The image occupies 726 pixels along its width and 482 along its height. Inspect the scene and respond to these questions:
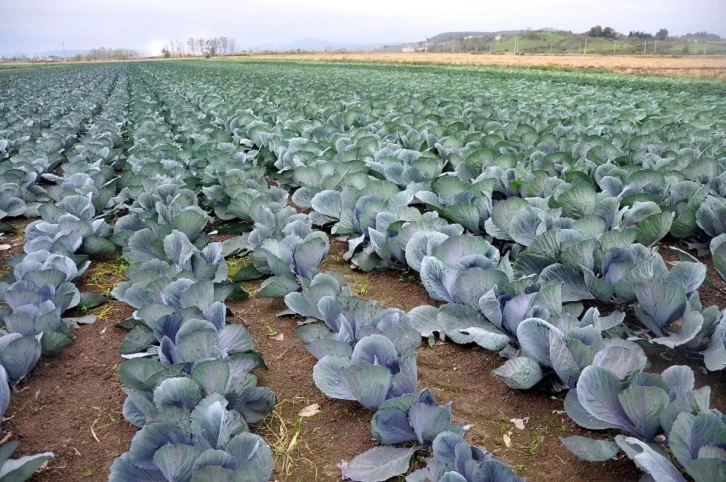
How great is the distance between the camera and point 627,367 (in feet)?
5.84

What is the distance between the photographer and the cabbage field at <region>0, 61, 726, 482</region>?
1.65m

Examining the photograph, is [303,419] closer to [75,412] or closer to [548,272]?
[75,412]

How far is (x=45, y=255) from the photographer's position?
9.49 feet

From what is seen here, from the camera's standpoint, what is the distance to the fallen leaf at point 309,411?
2039mm

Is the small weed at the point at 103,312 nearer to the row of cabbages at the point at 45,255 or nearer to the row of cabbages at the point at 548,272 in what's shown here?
the row of cabbages at the point at 45,255

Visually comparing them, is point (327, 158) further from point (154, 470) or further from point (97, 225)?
point (154, 470)

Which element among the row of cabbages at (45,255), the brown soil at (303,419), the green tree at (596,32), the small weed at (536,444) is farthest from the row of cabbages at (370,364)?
the green tree at (596,32)

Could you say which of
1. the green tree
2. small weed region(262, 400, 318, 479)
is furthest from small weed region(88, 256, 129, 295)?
the green tree

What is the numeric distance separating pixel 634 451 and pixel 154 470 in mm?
1327

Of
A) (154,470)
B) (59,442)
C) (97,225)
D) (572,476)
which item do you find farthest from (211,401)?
(97,225)

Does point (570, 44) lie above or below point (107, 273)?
above

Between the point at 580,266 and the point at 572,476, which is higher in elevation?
the point at 580,266

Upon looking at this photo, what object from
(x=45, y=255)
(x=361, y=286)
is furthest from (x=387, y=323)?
(x=45, y=255)

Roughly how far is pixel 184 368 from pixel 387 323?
778 mm
